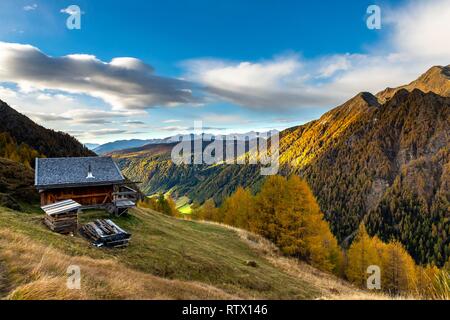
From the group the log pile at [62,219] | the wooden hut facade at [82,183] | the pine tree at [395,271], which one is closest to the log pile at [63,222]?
the log pile at [62,219]

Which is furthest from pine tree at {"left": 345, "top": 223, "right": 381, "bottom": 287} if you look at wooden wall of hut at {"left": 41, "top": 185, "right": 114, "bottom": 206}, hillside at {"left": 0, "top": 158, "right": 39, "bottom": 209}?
hillside at {"left": 0, "top": 158, "right": 39, "bottom": 209}

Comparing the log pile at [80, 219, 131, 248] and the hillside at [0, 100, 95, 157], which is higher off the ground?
the hillside at [0, 100, 95, 157]

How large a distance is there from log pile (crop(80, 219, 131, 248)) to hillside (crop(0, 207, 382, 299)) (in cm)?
98

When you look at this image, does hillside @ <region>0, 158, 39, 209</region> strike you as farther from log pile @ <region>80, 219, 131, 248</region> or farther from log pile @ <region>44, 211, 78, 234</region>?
log pile @ <region>80, 219, 131, 248</region>

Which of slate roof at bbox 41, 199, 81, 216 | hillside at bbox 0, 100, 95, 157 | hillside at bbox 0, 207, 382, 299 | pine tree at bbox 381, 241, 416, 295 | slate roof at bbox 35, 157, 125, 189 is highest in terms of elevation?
hillside at bbox 0, 100, 95, 157

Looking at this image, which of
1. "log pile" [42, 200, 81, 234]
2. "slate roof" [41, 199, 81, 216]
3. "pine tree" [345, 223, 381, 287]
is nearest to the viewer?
"log pile" [42, 200, 81, 234]

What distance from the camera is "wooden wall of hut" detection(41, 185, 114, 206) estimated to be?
28859mm

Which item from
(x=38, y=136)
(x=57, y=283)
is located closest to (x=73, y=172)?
(x=57, y=283)

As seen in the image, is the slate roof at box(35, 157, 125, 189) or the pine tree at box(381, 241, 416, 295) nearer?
the slate roof at box(35, 157, 125, 189)

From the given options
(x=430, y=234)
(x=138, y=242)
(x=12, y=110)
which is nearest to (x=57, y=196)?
(x=138, y=242)

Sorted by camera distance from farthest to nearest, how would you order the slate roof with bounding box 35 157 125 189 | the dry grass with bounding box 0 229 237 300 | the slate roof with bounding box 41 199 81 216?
the slate roof with bounding box 35 157 125 189 < the slate roof with bounding box 41 199 81 216 < the dry grass with bounding box 0 229 237 300

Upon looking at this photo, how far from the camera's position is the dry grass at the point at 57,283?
7.20 m

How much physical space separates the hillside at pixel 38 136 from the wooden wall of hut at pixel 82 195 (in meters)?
95.9

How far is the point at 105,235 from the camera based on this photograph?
1981 centimetres
